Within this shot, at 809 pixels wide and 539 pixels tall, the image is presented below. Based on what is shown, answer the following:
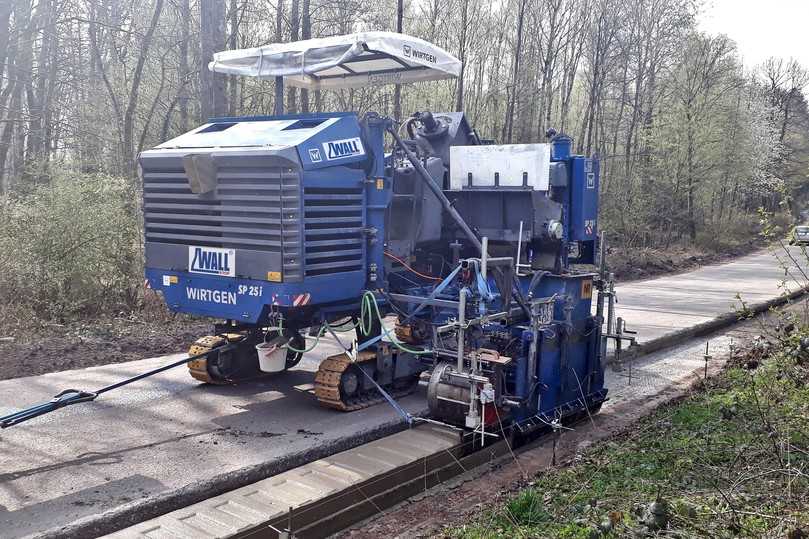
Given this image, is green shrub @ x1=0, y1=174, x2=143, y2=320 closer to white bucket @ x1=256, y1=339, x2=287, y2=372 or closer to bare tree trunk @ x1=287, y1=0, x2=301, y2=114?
white bucket @ x1=256, y1=339, x2=287, y2=372

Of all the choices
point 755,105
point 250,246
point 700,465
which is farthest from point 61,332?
point 755,105

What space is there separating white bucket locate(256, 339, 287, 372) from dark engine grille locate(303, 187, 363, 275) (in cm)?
93

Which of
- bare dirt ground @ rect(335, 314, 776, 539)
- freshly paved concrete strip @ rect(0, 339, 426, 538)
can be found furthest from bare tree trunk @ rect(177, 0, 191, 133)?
bare dirt ground @ rect(335, 314, 776, 539)

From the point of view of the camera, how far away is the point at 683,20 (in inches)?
1401

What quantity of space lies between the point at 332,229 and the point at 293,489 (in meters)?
2.46

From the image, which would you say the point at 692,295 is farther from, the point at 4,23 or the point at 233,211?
the point at 4,23

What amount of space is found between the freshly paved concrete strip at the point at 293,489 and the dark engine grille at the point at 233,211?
1.67 meters

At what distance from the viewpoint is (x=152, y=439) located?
624 cm

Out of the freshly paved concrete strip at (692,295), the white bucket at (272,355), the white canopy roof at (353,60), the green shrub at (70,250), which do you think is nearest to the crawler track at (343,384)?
the white bucket at (272,355)

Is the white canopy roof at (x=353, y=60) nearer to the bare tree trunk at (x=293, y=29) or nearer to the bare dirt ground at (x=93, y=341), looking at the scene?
the bare dirt ground at (x=93, y=341)

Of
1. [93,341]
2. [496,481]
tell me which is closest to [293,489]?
[496,481]

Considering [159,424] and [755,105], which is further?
[755,105]

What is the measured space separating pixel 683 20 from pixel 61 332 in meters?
33.9

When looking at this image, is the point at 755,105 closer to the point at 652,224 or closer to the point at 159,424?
the point at 652,224
